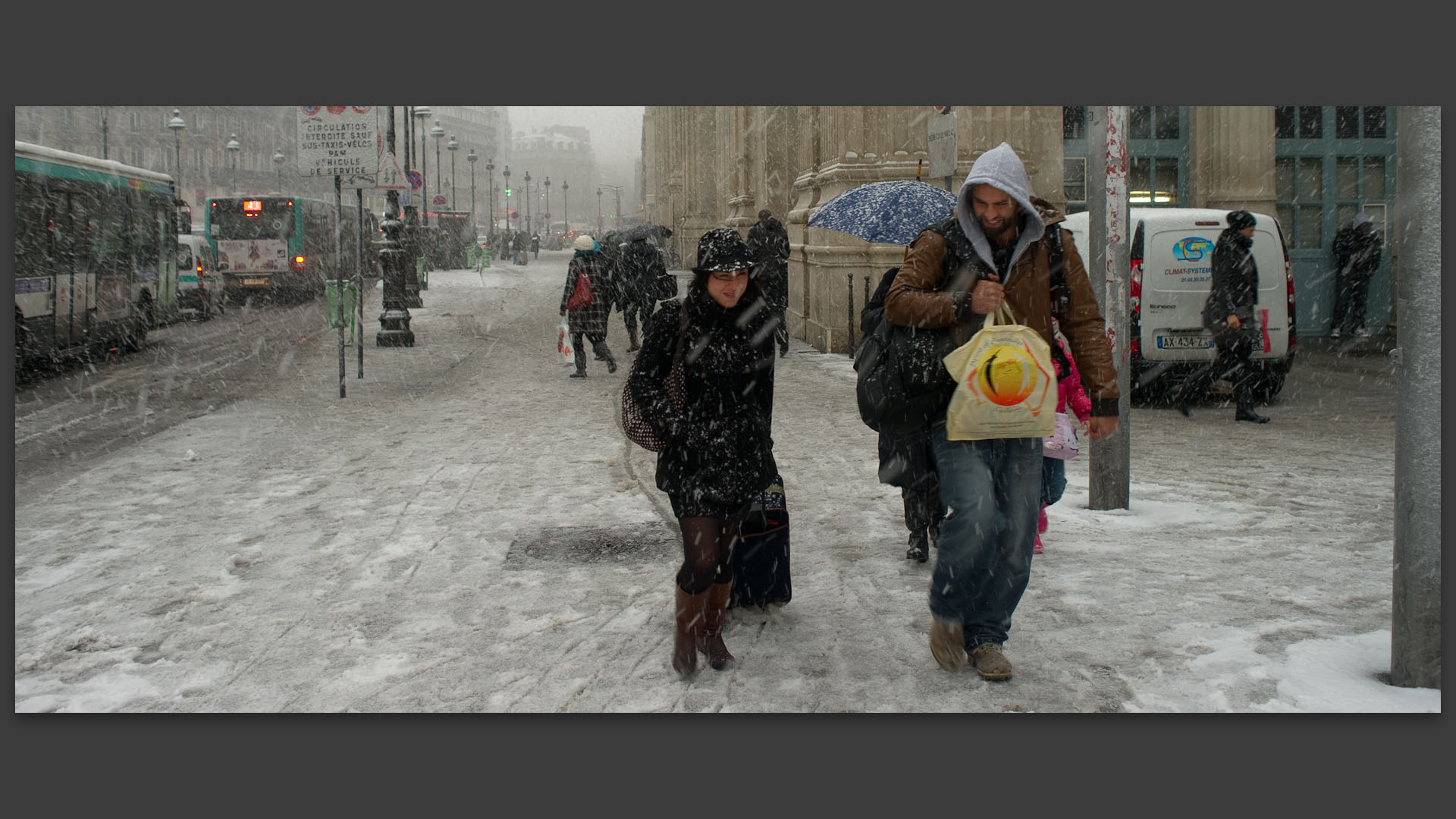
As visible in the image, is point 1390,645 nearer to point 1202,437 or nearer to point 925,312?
point 925,312

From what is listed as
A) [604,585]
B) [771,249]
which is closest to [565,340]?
[771,249]

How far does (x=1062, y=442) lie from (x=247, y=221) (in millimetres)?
32003

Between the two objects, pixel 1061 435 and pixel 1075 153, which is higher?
pixel 1075 153

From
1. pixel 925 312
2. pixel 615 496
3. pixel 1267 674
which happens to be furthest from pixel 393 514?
pixel 1267 674

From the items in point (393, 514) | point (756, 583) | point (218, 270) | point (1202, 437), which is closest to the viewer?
point (756, 583)

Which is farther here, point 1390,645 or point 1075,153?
point 1075,153

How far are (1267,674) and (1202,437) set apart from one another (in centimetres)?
573

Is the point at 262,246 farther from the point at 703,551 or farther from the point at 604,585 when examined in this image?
the point at 703,551

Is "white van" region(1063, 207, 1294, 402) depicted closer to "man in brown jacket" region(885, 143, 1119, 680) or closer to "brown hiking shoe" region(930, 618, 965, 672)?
"man in brown jacket" region(885, 143, 1119, 680)

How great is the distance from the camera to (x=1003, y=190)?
14.4 feet

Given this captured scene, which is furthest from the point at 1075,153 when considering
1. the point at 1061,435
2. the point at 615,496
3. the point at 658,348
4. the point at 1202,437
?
the point at 658,348

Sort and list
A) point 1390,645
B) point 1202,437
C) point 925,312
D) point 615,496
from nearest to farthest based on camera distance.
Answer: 1. point 925,312
2. point 1390,645
3. point 615,496
4. point 1202,437

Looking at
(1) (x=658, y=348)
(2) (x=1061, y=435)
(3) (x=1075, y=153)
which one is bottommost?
(2) (x=1061, y=435)

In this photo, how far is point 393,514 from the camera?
748cm
